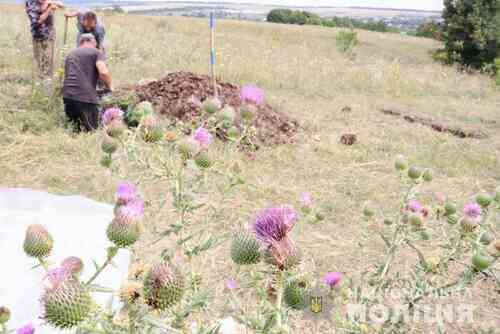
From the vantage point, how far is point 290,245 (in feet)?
3.75

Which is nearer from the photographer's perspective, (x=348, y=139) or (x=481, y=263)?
(x=481, y=263)

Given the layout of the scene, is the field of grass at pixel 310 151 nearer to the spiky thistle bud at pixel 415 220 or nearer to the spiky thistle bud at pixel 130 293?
the spiky thistle bud at pixel 130 293

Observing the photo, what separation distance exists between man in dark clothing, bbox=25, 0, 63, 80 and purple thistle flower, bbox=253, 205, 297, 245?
19.3 ft

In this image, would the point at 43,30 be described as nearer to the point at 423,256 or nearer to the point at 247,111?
the point at 247,111

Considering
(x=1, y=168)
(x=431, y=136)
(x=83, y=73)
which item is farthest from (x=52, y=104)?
(x=431, y=136)

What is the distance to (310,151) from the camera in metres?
5.62

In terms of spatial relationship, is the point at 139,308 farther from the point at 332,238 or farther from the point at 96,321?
the point at 332,238

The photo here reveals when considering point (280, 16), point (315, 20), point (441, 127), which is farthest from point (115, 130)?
point (280, 16)

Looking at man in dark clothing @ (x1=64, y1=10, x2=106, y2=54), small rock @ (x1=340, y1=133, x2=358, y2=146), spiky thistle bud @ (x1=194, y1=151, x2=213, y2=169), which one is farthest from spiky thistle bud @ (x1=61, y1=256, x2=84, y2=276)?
man in dark clothing @ (x1=64, y1=10, x2=106, y2=54)

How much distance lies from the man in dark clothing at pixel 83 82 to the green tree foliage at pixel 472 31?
16.6 meters

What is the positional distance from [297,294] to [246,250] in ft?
0.53

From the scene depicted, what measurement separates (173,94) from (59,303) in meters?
5.31

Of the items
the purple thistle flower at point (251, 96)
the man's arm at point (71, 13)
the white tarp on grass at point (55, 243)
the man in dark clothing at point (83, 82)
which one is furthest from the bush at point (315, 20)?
the white tarp on grass at point (55, 243)

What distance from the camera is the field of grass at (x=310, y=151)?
12.3 feet
